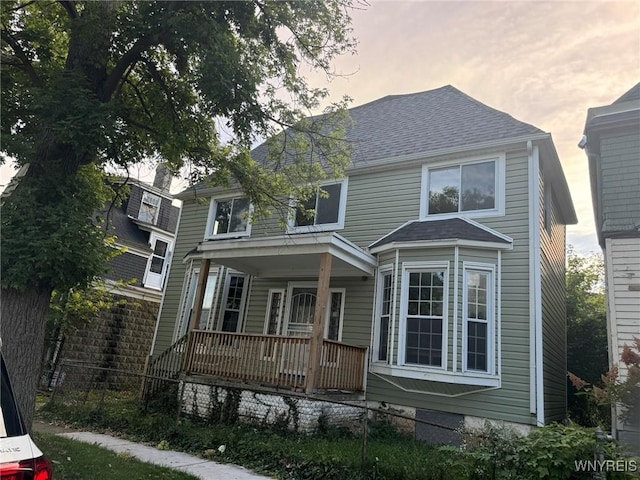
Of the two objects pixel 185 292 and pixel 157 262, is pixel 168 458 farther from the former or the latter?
pixel 157 262

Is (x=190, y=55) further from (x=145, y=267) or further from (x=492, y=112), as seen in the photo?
(x=145, y=267)

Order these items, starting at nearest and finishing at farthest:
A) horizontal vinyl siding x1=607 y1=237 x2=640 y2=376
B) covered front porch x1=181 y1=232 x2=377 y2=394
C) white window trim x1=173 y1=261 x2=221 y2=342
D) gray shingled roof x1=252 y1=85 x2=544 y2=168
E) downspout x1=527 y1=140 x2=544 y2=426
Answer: horizontal vinyl siding x1=607 y1=237 x2=640 y2=376 < downspout x1=527 y1=140 x2=544 y2=426 < covered front porch x1=181 y1=232 x2=377 y2=394 < gray shingled roof x1=252 y1=85 x2=544 y2=168 < white window trim x1=173 y1=261 x2=221 y2=342

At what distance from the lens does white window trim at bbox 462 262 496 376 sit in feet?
27.2

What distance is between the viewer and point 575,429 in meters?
5.08

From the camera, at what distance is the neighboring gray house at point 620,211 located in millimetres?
7570

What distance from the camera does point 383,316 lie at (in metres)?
9.62

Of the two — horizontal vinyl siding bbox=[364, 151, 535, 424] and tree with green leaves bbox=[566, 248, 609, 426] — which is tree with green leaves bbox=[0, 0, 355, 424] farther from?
tree with green leaves bbox=[566, 248, 609, 426]

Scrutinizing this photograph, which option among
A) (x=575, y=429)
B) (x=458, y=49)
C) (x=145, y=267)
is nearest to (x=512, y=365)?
(x=575, y=429)

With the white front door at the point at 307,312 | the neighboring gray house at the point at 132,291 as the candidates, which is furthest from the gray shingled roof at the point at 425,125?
the neighboring gray house at the point at 132,291

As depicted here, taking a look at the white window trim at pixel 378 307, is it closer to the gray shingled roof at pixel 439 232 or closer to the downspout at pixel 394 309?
the downspout at pixel 394 309

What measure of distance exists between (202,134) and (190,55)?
1468 mm

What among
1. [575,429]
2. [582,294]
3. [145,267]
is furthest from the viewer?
[145,267]

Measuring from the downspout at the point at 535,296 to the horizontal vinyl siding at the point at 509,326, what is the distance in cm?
9

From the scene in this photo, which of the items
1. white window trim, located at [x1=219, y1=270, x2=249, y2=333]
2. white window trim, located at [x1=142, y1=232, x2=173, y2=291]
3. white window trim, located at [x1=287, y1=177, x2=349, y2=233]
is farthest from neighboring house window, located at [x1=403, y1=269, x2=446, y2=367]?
white window trim, located at [x1=142, y1=232, x2=173, y2=291]
